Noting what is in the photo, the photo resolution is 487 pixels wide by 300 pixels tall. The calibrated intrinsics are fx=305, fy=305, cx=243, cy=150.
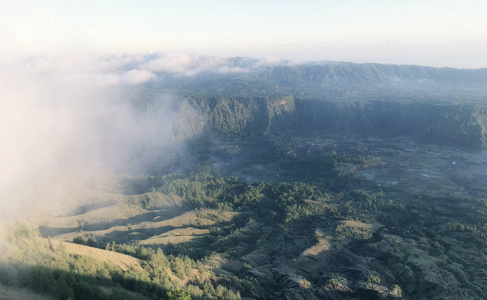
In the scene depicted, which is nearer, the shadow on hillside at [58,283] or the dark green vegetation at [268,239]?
the shadow on hillside at [58,283]

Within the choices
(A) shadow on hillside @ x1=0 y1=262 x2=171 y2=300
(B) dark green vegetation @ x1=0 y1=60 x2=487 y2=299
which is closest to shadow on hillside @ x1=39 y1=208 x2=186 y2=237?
(B) dark green vegetation @ x1=0 y1=60 x2=487 y2=299

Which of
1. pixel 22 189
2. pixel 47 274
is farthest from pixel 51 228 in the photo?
pixel 47 274

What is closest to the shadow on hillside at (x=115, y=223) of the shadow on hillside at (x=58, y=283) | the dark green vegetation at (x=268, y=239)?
the dark green vegetation at (x=268, y=239)

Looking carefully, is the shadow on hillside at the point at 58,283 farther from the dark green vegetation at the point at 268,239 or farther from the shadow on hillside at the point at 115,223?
the shadow on hillside at the point at 115,223

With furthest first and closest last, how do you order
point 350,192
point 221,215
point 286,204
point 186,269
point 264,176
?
point 264,176 < point 350,192 < point 286,204 < point 221,215 < point 186,269

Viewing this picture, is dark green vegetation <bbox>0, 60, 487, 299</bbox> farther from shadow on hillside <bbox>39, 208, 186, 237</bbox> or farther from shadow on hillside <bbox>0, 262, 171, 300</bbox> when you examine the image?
shadow on hillside <bbox>39, 208, 186, 237</bbox>

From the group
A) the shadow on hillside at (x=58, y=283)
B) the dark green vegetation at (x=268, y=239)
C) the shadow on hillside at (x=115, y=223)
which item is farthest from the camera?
the shadow on hillside at (x=115, y=223)

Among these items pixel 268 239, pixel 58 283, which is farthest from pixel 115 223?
pixel 58 283

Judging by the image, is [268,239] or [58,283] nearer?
[58,283]

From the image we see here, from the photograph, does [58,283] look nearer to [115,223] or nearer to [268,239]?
[115,223]

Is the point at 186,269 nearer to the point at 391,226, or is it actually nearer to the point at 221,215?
the point at 221,215

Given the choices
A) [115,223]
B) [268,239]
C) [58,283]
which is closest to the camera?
[58,283]
